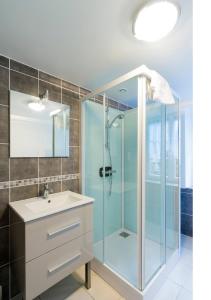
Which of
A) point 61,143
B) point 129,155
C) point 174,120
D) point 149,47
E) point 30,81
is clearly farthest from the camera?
point 129,155

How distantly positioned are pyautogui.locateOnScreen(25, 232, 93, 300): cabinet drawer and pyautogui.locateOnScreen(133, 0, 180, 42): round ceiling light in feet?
5.78

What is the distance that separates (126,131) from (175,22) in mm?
1417

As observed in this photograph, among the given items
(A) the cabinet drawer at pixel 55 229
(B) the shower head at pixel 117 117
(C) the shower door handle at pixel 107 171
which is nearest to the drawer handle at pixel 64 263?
(A) the cabinet drawer at pixel 55 229

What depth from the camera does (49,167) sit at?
1694 mm

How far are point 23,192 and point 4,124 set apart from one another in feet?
2.20

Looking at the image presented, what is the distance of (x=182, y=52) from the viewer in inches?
53.1

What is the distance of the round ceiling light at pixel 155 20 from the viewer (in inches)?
36.5

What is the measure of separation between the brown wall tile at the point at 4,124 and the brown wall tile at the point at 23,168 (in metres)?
0.20

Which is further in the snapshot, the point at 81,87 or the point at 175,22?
the point at 81,87

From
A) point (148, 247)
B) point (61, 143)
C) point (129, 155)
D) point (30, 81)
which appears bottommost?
point (148, 247)

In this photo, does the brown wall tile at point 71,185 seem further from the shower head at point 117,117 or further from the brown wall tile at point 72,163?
the shower head at point 117,117

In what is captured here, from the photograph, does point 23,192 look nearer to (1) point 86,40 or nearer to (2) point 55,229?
(2) point 55,229
